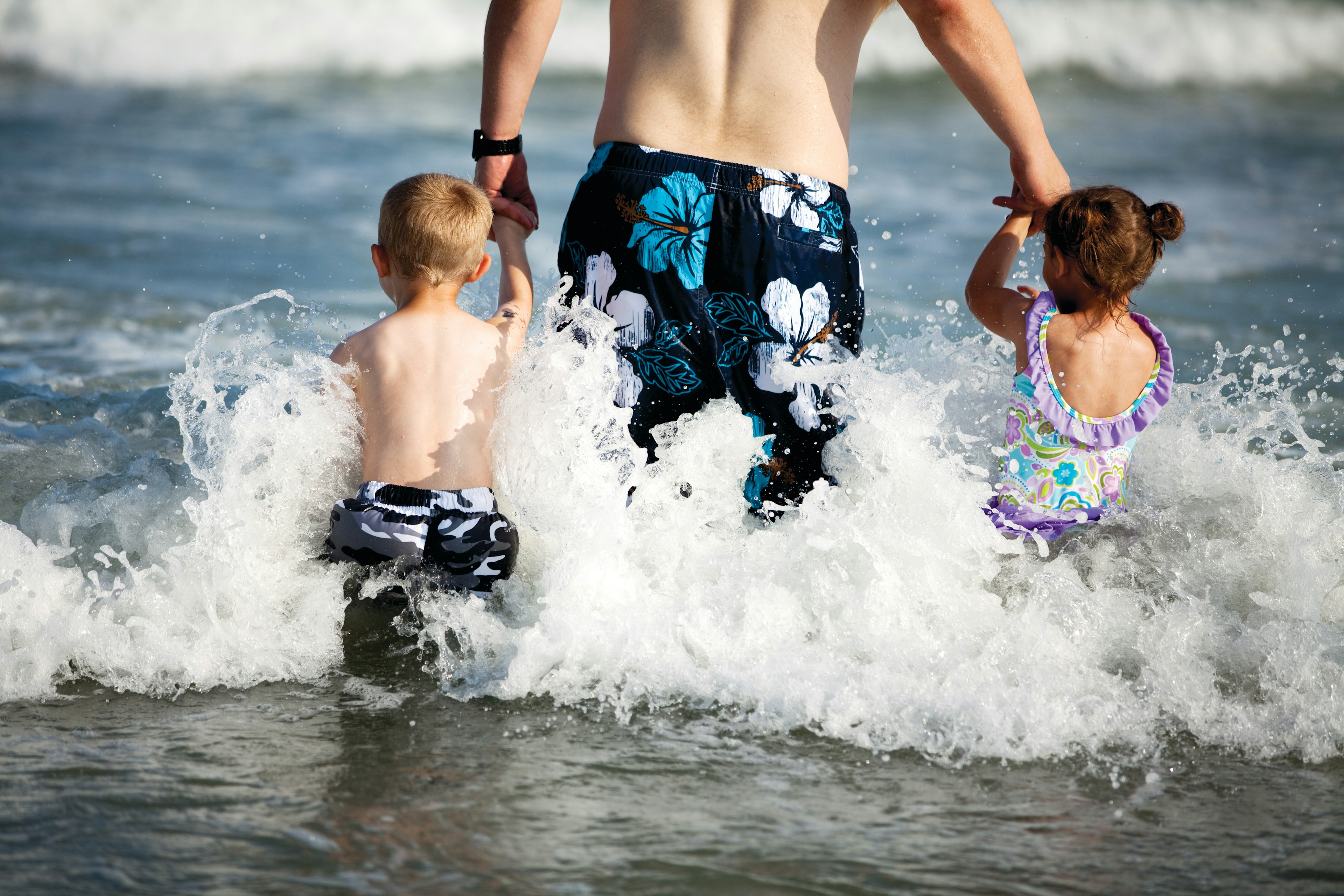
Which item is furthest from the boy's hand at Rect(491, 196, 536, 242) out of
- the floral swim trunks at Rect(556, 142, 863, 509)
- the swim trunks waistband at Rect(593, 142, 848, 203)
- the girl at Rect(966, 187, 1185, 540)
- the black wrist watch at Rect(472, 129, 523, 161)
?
the girl at Rect(966, 187, 1185, 540)

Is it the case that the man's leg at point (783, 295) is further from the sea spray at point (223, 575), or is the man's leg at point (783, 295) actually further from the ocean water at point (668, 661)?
the sea spray at point (223, 575)

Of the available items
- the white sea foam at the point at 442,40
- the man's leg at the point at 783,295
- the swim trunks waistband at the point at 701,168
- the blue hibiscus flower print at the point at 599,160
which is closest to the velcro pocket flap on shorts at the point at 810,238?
the man's leg at the point at 783,295

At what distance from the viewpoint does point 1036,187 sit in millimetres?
2996

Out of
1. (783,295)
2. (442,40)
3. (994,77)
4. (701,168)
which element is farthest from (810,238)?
(442,40)

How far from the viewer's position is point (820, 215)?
8.83 feet

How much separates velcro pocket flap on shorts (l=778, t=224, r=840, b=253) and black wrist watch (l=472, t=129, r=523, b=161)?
0.82m

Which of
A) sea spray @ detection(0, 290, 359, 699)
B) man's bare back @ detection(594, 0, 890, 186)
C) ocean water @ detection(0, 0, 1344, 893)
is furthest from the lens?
man's bare back @ detection(594, 0, 890, 186)

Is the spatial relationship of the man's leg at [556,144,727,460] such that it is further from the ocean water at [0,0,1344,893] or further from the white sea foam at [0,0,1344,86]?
the white sea foam at [0,0,1344,86]

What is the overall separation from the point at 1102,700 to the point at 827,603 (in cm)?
64

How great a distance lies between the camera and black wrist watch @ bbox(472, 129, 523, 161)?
10.0 ft

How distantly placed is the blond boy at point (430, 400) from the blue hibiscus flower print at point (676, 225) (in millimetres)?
533

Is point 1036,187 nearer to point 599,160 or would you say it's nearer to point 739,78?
point 739,78

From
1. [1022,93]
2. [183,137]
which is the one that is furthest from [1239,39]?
[1022,93]

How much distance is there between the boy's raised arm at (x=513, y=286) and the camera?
302 centimetres
